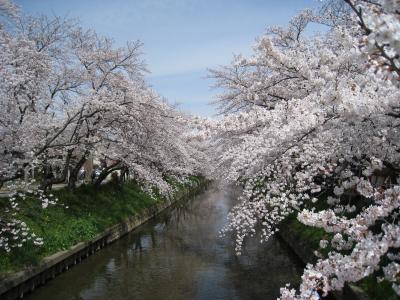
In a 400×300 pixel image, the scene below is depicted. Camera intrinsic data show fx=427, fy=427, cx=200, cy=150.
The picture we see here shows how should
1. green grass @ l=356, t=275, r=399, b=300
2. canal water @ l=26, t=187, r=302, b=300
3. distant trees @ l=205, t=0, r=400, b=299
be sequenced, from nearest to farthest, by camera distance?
distant trees @ l=205, t=0, r=400, b=299 < green grass @ l=356, t=275, r=399, b=300 < canal water @ l=26, t=187, r=302, b=300

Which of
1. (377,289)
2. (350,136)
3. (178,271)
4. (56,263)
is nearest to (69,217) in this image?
(56,263)

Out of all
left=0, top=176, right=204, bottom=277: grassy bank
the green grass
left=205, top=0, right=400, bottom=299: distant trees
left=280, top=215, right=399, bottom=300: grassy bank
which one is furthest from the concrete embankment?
the green grass

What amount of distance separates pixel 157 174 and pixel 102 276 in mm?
5570

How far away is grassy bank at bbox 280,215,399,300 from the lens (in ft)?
28.2

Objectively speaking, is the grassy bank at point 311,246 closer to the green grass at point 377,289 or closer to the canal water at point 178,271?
the green grass at point 377,289

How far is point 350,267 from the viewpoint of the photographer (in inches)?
157

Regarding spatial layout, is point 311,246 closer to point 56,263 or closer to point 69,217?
point 56,263

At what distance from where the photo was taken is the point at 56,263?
45.9 feet

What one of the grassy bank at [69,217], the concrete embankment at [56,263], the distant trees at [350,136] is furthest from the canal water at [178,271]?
the distant trees at [350,136]

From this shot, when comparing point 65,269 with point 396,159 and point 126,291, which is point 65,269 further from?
point 396,159

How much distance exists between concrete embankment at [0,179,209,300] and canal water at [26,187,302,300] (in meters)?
0.25

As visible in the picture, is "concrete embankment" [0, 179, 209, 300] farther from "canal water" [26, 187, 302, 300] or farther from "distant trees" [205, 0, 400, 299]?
"distant trees" [205, 0, 400, 299]

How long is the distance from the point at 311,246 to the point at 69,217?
9.77 metres

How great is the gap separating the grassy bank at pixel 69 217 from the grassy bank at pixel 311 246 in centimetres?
764
